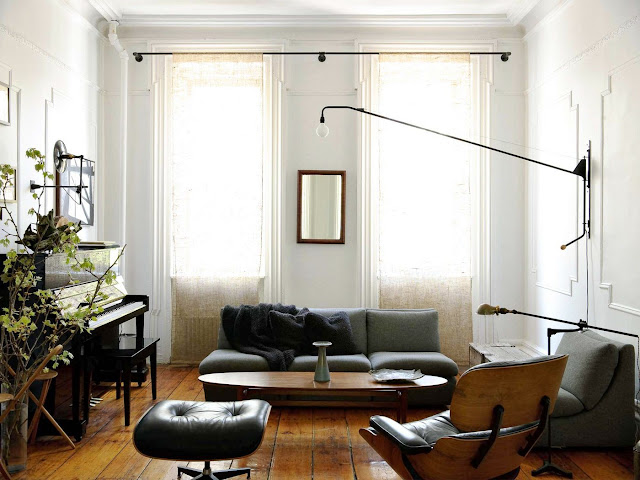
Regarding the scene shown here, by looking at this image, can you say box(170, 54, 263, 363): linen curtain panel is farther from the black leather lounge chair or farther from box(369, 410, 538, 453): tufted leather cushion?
the black leather lounge chair

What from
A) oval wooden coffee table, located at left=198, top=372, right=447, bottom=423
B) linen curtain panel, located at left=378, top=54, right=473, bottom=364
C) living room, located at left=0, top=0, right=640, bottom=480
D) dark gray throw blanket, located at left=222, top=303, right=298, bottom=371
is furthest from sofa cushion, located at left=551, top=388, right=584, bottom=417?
linen curtain panel, located at left=378, top=54, right=473, bottom=364

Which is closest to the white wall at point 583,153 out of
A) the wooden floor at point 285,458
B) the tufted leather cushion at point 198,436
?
the wooden floor at point 285,458

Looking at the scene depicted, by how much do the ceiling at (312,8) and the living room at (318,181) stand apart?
0.10ft

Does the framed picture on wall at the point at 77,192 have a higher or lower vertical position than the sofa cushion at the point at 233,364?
higher

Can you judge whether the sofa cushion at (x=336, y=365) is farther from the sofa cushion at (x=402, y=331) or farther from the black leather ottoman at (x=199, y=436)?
the black leather ottoman at (x=199, y=436)

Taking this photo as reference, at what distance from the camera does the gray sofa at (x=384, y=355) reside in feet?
16.5

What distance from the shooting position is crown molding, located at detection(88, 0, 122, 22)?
598cm

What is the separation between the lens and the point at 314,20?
6457 millimetres

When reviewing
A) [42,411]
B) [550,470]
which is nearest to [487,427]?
[550,470]

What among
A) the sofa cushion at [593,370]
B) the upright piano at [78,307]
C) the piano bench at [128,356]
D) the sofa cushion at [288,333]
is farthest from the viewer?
the sofa cushion at [288,333]

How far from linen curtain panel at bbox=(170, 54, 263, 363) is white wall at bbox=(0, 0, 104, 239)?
82cm

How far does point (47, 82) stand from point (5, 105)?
81cm

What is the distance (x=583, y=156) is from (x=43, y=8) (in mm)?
4381

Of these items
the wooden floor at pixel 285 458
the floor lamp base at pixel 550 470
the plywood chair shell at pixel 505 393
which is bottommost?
the wooden floor at pixel 285 458
